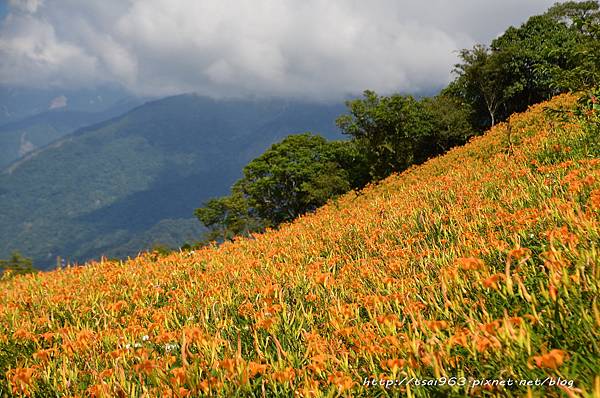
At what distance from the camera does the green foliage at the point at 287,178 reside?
160ft

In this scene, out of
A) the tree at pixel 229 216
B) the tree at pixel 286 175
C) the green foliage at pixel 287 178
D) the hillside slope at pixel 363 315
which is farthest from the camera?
the tree at pixel 229 216

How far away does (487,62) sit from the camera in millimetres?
36281

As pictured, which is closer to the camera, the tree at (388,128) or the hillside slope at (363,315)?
the hillside slope at (363,315)

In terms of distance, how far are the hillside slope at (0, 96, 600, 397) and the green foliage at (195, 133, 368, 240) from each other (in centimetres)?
4080

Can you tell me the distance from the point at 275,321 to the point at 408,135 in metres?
38.1

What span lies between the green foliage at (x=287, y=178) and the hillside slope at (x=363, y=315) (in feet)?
134

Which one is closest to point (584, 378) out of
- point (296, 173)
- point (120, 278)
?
point (120, 278)

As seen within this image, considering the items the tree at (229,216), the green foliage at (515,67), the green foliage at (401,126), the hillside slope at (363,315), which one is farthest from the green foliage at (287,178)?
the hillside slope at (363,315)

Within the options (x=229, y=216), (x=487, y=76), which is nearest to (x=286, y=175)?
(x=229, y=216)

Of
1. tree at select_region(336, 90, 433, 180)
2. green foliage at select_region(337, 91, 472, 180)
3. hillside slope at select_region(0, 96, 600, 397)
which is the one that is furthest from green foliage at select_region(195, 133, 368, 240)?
hillside slope at select_region(0, 96, 600, 397)

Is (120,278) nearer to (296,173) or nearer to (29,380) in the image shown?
(29,380)

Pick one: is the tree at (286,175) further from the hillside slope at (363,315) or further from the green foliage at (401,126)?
the hillside slope at (363,315)

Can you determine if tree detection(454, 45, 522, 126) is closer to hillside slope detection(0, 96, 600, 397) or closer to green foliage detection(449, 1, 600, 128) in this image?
green foliage detection(449, 1, 600, 128)

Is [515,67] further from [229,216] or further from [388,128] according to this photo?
[229,216]
